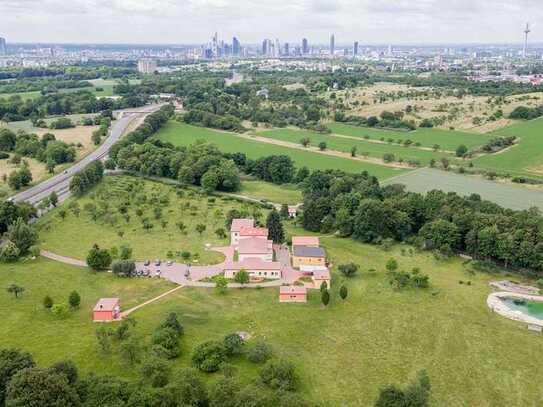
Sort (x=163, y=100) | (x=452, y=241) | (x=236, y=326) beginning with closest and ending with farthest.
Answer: (x=236, y=326) → (x=452, y=241) → (x=163, y=100)

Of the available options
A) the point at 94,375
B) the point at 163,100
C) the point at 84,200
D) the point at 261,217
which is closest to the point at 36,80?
the point at 163,100

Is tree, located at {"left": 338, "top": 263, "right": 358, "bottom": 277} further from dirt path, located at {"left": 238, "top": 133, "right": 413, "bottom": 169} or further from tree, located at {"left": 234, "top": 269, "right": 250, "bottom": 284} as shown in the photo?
dirt path, located at {"left": 238, "top": 133, "right": 413, "bottom": 169}

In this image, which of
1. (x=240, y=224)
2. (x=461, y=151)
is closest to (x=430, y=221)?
(x=240, y=224)

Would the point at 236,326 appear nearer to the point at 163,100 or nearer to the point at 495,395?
the point at 495,395

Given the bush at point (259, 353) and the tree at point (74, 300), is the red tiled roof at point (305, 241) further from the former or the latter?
the tree at point (74, 300)

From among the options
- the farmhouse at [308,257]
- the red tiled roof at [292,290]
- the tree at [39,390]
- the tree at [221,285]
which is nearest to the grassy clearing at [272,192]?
the farmhouse at [308,257]

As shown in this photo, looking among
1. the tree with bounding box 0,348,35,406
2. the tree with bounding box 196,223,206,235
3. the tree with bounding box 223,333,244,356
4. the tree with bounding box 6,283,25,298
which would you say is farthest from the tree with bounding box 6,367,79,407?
the tree with bounding box 196,223,206,235

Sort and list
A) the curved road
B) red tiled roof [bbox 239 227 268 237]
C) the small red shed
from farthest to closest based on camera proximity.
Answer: the curved road < red tiled roof [bbox 239 227 268 237] < the small red shed
